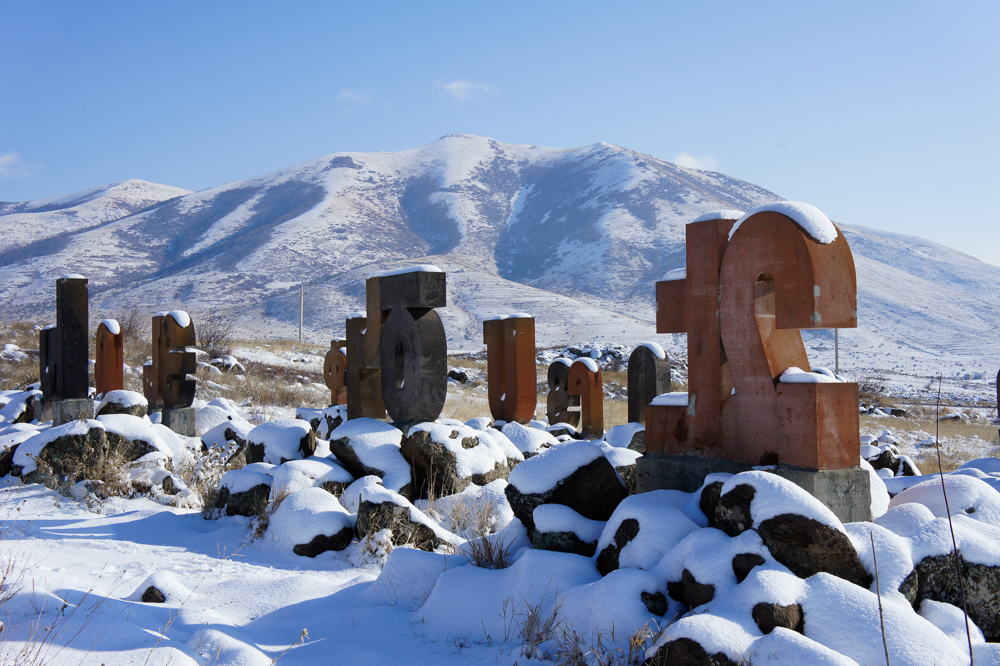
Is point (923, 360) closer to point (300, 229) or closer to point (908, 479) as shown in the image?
point (908, 479)

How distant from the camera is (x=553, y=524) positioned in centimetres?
471

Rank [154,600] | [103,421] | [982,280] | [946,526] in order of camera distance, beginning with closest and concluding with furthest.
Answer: [946,526] < [154,600] < [103,421] < [982,280]

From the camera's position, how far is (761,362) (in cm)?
464

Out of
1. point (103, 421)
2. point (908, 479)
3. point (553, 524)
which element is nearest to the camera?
point (553, 524)

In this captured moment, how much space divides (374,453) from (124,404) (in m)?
5.22

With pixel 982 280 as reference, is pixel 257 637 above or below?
below

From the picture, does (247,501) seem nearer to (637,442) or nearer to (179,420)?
(637,442)

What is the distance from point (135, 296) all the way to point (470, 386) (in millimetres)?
62032

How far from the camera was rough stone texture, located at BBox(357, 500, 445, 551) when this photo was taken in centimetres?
576

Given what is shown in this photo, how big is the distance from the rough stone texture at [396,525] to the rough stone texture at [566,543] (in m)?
1.29

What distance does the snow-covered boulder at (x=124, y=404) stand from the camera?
34.2ft

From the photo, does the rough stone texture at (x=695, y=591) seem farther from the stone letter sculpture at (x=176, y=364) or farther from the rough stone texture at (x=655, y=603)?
the stone letter sculpture at (x=176, y=364)

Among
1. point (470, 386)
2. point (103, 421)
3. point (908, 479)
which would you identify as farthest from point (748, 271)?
point (470, 386)

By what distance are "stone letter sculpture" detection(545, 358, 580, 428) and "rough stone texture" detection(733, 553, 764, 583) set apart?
9634 millimetres
